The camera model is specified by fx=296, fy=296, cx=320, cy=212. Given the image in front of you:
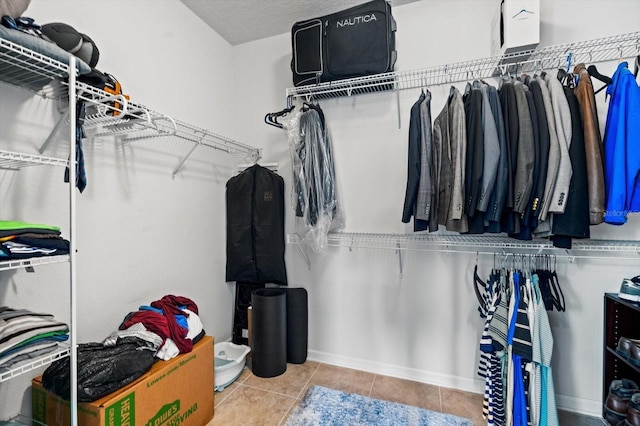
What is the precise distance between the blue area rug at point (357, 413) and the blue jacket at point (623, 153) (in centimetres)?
137

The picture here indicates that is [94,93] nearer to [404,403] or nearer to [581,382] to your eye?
[404,403]

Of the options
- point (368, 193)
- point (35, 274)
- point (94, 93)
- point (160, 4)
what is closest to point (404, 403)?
point (368, 193)

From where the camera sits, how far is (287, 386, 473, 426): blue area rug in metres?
1.68

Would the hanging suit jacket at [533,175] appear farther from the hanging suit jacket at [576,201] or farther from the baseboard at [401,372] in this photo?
the baseboard at [401,372]

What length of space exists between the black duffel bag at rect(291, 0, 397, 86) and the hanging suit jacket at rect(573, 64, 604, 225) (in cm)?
101

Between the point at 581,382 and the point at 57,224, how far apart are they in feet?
9.82

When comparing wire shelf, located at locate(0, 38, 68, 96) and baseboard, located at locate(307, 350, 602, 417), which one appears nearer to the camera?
wire shelf, located at locate(0, 38, 68, 96)

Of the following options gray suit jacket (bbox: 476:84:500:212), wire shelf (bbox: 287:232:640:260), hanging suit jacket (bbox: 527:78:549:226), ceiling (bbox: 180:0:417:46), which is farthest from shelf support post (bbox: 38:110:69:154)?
hanging suit jacket (bbox: 527:78:549:226)

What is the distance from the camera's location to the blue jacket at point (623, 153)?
1282 millimetres

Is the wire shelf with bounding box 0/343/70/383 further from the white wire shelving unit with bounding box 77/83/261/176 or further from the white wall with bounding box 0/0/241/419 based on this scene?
the white wire shelving unit with bounding box 77/83/261/176

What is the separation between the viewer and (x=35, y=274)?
130 cm

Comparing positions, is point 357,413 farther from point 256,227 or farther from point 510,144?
point 510,144

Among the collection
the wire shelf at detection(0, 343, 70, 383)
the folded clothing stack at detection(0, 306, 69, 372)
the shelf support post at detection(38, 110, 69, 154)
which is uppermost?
the shelf support post at detection(38, 110, 69, 154)

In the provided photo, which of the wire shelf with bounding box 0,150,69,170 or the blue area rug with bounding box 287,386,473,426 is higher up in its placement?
the wire shelf with bounding box 0,150,69,170
